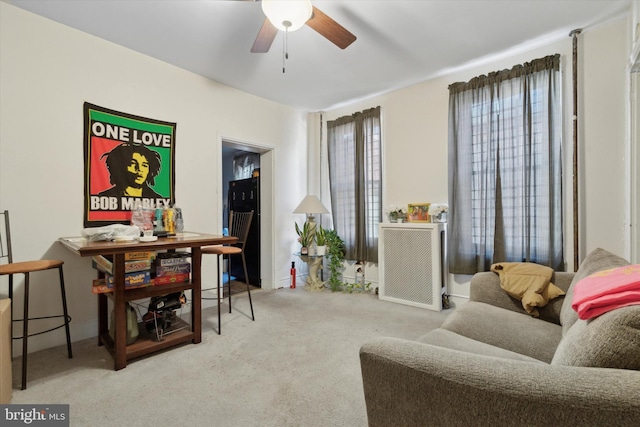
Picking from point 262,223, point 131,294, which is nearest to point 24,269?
point 131,294

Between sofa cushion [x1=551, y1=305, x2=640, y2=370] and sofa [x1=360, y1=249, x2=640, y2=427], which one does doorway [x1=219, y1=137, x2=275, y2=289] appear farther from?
sofa cushion [x1=551, y1=305, x2=640, y2=370]

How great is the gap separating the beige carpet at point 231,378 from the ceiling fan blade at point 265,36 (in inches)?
91.8

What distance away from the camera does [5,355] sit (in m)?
1.55

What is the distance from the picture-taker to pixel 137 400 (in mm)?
1587

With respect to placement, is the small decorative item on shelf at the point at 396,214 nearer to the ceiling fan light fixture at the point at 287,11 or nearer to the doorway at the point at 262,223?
the doorway at the point at 262,223

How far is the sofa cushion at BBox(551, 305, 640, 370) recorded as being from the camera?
2.19 ft

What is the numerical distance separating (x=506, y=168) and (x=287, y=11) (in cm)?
246

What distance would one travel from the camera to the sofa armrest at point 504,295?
169 centimetres

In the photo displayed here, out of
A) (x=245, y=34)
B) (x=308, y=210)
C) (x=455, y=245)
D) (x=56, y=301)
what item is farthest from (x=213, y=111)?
(x=455, y=245)

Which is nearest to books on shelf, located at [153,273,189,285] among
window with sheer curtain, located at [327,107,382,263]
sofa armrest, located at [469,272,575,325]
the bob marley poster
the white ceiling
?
the bob marley poster

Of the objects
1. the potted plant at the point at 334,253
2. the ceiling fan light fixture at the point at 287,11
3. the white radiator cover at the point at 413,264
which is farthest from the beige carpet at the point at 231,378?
the ceiling fan light fixture at the point at 287,11

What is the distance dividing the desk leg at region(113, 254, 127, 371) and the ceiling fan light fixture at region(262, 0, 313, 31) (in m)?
1.82

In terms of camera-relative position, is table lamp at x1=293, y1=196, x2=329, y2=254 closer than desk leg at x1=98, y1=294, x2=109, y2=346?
No

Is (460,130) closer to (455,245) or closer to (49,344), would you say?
(455,245)
